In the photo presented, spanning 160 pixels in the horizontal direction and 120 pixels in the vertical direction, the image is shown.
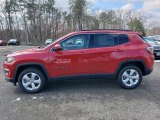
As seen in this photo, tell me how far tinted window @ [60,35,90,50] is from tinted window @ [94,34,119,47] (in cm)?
27

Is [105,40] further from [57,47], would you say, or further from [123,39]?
[57,47]

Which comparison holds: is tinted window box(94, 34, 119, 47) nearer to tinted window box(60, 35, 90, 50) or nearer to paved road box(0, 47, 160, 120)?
tinted window box(60, 35, 90, 50)

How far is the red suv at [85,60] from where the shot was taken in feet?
18.7

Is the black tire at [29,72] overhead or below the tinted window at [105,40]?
below

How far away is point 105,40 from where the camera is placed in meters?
6.02

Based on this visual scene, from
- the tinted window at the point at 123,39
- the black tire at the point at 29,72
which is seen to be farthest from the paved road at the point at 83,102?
the tinted window at the point at 123,39

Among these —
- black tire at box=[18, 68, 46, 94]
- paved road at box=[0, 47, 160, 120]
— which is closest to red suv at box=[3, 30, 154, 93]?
black tire at box=[18, 68, 46, 94]

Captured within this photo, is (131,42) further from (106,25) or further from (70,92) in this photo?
(106,25)

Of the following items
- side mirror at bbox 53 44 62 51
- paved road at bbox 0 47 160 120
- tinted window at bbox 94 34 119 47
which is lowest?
paved road at bbox 0 47 160 120

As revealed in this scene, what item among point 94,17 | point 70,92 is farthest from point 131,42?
point 94,17

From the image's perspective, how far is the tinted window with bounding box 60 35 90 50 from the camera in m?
5.84

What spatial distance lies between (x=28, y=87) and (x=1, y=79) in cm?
230

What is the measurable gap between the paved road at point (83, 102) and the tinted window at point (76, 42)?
127 centimetres

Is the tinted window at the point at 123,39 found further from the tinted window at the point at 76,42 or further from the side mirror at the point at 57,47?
the side mirror at the point at 57,47
